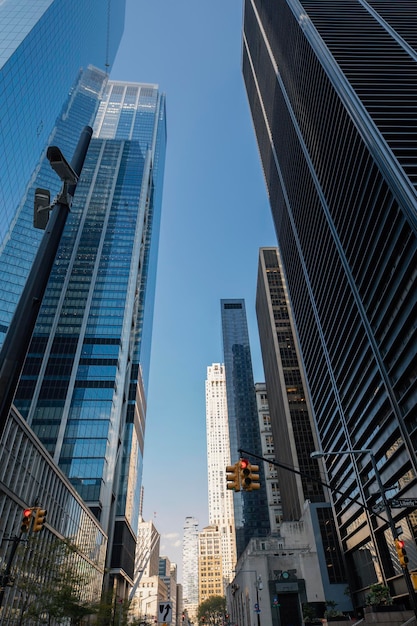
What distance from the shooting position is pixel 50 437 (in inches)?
3812

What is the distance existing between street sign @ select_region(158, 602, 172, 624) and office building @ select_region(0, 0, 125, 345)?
58674 millimetres

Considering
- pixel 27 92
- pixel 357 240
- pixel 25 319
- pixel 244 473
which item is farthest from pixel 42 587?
pixel 27 92

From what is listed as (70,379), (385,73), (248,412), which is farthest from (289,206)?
(248,412)

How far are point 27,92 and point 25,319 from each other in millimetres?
87212

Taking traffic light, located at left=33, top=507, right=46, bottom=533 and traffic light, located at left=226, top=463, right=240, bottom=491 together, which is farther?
traffic light, located at left=33, top=507, right=46, bottom=533

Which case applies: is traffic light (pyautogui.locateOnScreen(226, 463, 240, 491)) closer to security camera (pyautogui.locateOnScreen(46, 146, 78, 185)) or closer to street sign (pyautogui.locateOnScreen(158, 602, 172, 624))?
street sign (pyautogui.locateOnScreen(158, 602, 172, 624))

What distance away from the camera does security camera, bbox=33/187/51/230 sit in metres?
8.62

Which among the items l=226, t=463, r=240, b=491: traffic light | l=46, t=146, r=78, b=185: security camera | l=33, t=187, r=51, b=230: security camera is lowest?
l=226, t=463, r=240, b=491: traffic light

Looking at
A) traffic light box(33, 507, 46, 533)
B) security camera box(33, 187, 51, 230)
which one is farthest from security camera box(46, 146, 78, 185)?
traffic light box(33, 507, 46, 533)

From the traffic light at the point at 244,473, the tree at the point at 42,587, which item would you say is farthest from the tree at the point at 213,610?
the traffic light at the point at 244,473

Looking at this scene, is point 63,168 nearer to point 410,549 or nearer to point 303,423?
point 410,549

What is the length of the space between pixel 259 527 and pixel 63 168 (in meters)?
172

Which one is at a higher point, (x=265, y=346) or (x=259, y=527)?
(x=265, y=346)

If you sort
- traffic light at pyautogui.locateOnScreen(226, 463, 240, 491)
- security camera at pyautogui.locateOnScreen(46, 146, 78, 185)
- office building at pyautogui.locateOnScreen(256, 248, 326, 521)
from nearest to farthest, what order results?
1. security camera at pyautogui.locateOnScreen(46, 146, 78, 185)
2. traffic light at pyautogui.locateOnScreen(226, 463, 240, 491)
3. office building at pyautogui.locateOnScreen(256, 248, 326, 521)
